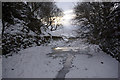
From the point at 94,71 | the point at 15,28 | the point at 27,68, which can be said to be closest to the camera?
the point at 94,71

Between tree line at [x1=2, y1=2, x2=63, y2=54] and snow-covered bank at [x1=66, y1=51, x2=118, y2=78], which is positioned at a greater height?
tree line at [x1=2, y1=2, x2=63, y2=54]

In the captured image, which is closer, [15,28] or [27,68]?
[27,68]

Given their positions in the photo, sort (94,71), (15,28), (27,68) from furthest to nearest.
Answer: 1. (15,28)
2. (27,68)
3. (94,71)

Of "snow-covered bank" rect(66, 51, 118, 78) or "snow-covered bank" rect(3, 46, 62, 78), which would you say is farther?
"snow-covered bank" rect(3, 46, 62, 78)

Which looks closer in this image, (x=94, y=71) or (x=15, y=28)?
(x=94, y=71)

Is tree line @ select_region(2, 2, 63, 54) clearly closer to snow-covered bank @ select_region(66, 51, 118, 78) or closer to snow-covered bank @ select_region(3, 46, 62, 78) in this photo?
snow-covered bank @ select_region(3, 46, 62, 78)

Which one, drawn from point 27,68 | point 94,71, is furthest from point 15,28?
point 94,71

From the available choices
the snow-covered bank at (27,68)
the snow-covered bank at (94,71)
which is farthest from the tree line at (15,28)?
the snow-covered bank at (94,71)

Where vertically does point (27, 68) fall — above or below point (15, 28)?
below

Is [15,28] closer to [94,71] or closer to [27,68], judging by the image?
[27,68]

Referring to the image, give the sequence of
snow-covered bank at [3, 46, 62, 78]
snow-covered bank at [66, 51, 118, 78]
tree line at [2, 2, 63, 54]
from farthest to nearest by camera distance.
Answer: tree line at [2, 2, 63, 54] → snow-covered bank at [3, 46, 62, 78] → snow-covered bank at [66, 51, 118, 78]

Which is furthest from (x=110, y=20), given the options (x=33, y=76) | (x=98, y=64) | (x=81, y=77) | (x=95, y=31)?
(x=33, y=76)

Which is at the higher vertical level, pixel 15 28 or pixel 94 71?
pixel 15 28

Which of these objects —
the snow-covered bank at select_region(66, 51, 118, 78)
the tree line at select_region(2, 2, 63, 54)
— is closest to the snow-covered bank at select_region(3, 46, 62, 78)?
the snow-covered bank at select_region(66, 51, 118, 78)
